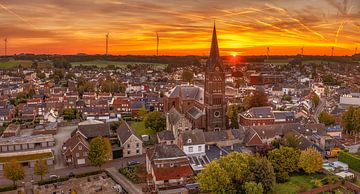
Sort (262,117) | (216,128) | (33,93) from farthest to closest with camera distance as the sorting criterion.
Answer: (33,93)
(262,117)
(216,128)

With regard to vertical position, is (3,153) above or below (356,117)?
below

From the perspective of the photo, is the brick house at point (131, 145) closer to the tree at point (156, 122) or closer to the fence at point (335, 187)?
the tree at point (156, 122)

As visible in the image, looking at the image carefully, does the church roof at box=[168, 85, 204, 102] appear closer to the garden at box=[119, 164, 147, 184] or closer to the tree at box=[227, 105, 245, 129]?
the tree at box=[227, 105, 245, 129]

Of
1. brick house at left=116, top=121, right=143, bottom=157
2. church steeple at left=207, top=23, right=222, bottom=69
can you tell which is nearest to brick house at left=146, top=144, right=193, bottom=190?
brick house at left=116, top=121, right=143, bottom=157

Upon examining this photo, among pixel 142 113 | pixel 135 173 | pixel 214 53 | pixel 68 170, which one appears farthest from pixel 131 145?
pixel 142 113

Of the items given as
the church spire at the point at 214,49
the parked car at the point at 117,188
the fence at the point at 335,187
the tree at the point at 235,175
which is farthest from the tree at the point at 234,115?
the parked car at the point at 117,188

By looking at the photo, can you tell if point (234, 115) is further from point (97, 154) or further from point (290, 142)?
point (97, 154)

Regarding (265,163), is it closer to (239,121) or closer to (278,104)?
(239,121)

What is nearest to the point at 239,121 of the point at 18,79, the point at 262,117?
the point at 262,117
